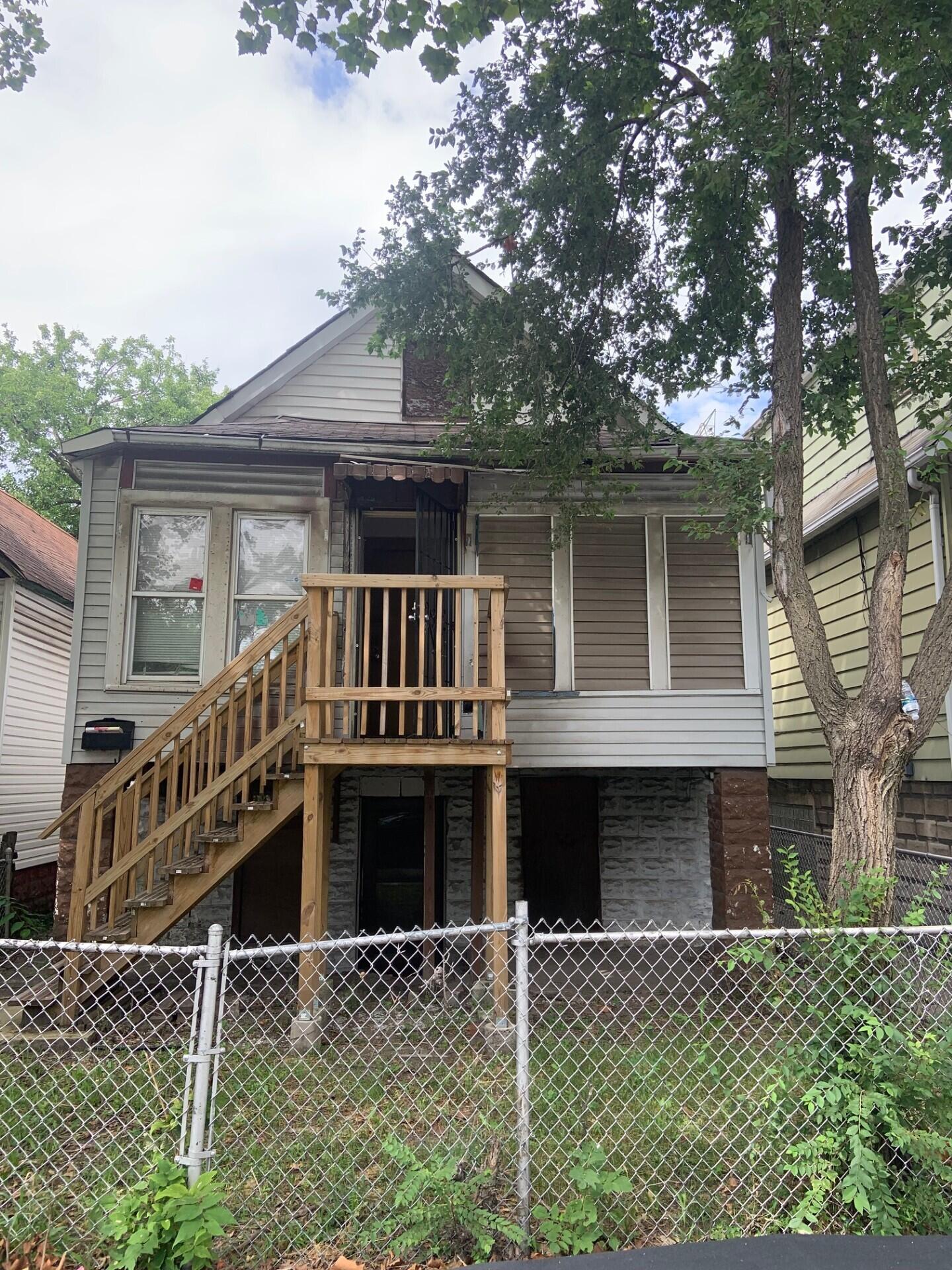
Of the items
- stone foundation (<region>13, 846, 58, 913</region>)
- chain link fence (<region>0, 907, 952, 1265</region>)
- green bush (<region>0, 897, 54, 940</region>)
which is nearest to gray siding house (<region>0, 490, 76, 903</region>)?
stone foundation (<region>13, 846, 58, 913</region>)

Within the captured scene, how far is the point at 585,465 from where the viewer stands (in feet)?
26.1

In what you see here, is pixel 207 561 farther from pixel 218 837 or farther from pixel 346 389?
pixel 218 837

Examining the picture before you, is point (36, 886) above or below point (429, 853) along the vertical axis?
below

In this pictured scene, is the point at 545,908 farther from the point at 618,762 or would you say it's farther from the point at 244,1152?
the point at 244,1152

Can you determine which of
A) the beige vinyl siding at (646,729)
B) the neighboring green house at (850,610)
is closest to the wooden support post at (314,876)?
the beige vinyl siding at (646,729)

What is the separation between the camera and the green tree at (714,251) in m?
4.97

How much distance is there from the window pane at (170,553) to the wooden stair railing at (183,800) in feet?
6.45

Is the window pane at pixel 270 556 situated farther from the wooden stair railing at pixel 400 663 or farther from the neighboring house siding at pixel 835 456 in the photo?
the neighboring house siding at pixel 835 456

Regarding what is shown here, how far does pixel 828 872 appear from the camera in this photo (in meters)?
7.48

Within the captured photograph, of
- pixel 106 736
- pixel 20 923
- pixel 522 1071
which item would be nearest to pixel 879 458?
pixel 522 1071

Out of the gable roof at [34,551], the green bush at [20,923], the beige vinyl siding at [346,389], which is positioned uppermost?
the beige vinyl siding at [346,389]

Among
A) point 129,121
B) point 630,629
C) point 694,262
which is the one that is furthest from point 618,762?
point 129,121

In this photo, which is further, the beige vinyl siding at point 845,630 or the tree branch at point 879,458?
the beige vinyl siding at point 845,630

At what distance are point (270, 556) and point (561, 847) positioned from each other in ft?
15.5
